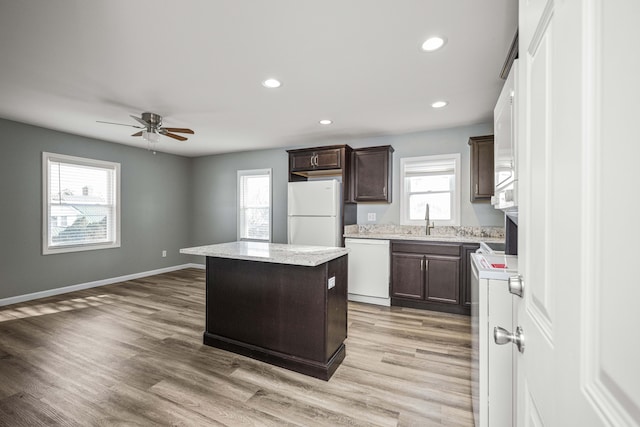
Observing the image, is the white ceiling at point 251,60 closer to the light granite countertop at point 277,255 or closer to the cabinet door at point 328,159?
the cabinet door at point 328,159

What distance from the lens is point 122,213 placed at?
510 cm

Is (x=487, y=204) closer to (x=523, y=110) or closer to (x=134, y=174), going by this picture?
(x=523, y=110)

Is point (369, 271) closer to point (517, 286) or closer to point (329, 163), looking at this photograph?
point (329, 163)

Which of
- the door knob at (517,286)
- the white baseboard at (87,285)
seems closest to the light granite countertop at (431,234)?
the door knob at (517,286)

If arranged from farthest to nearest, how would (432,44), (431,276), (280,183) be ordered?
1. (280,183)
2. (431,276)
3. (432,44)

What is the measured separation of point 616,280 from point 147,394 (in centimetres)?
255

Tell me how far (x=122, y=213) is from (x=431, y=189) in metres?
5.25

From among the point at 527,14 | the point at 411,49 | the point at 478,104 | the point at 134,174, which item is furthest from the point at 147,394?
the point at 134,174

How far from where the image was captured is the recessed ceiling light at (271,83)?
269 cm

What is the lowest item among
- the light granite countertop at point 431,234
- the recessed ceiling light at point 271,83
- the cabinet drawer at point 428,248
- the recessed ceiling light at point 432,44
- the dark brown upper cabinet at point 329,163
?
the cabinet drawer at point 428,248

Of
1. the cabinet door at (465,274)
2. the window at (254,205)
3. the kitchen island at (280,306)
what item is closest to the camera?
the kitchen island at (280,306)

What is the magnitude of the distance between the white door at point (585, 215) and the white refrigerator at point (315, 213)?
11.3 feet

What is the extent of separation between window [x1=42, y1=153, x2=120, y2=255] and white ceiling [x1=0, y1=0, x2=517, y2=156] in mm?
788

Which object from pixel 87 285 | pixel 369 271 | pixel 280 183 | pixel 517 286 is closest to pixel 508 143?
pixel 517 286
